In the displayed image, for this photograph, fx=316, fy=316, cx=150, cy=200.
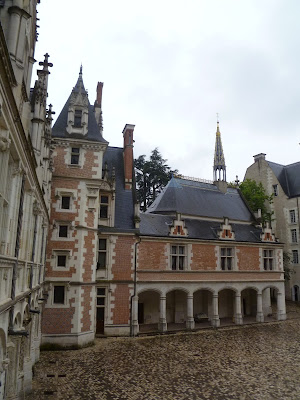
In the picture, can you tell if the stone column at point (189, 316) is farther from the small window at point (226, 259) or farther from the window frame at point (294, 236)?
the window frame at point (294, 236)

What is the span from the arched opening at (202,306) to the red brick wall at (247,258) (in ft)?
10.4

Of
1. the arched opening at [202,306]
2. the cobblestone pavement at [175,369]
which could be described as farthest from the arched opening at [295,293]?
the cobblestone pavement at [175,369]

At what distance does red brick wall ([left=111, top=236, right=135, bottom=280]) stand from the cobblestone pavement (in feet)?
11.7

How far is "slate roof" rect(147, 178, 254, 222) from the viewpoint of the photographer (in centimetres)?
2439

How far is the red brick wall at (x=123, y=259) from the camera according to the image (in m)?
18.8

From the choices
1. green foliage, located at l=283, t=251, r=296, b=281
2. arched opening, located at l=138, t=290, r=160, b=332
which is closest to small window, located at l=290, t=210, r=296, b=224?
green foliage, located at l=283, t=251, r=296, b=281

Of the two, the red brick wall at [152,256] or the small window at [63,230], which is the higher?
the small window at [63,230]

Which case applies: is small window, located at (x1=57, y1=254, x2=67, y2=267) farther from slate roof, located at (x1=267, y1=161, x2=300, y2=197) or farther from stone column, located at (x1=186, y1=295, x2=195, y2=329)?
slate roof, located at (x1=267, y1=161, x2=300, y2=197)

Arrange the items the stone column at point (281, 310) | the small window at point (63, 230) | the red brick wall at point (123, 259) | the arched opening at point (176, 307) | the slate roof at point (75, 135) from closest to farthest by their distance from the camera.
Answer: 1. the small window at point (63, 230)
2. the slate roof at point (75, 135)
3. the red brick wall at point (123, 259)
4. the arched opening at point (176, 307)
5. the stone column at point (281, 310)

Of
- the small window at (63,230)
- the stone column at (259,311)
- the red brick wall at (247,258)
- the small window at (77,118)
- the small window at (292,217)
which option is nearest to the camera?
the small window at (63,230)

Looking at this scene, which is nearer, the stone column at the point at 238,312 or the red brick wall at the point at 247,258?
the stone column at the point at 238,312

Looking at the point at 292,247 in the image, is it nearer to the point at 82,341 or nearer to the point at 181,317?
the point at 181,317

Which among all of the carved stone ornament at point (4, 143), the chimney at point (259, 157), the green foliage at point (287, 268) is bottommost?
the green foliage at point (287, 268)

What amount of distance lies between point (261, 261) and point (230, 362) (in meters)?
12.0
